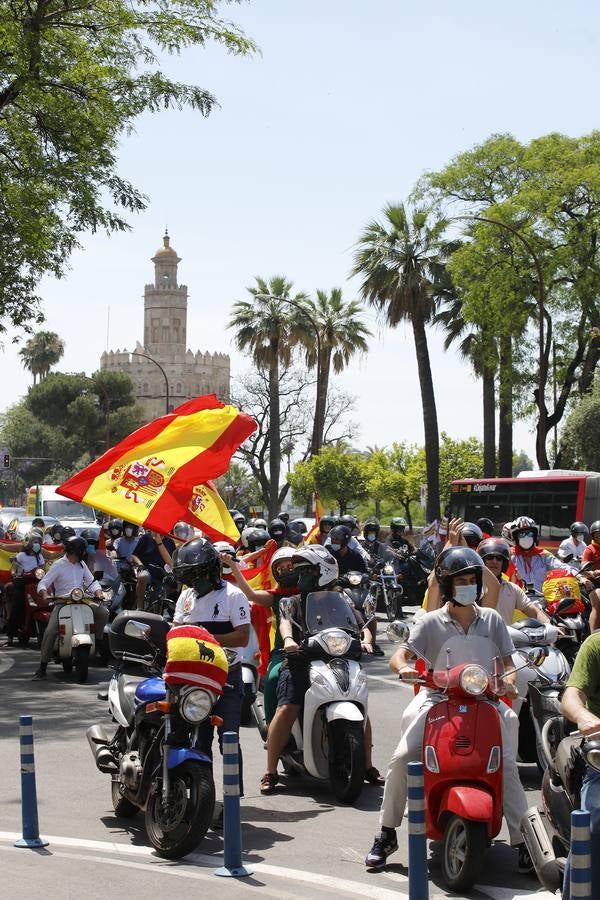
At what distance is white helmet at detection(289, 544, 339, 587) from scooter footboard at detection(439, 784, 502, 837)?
2.83 metres

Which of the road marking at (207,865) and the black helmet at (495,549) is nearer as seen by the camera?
the road marking at (207,865)

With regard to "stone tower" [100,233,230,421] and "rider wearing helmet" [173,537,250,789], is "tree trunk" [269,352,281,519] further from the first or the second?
"stone tower" [100,233,230,421]

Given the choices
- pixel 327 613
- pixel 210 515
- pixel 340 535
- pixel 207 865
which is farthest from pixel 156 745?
pixel 340 535

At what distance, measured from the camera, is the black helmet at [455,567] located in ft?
21.9

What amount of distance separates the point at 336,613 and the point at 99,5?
579 inches

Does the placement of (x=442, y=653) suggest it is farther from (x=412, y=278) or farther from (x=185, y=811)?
(x=412, y=278)

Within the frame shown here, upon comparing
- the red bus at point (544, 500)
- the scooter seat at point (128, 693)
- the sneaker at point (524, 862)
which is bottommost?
the sneaker at point (524, 862)

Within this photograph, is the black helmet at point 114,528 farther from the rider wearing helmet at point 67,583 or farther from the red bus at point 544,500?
the red bus at point 544,500

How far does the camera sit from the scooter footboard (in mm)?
6012

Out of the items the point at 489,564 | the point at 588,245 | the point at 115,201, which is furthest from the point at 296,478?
the point at 489,564

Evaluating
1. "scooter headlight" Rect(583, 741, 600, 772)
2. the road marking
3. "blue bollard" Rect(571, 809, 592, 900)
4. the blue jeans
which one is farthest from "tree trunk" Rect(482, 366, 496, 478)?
"blue bollard" Rect(571, 809, 592, 900)

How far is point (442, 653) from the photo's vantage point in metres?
6.68

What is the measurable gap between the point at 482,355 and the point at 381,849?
38.3 metres

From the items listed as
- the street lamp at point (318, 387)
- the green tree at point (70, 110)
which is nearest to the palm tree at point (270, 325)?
the street lamp at point (318, 387)
